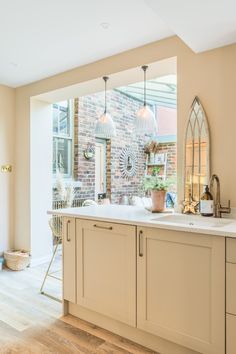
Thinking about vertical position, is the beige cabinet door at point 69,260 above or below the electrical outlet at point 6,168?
below

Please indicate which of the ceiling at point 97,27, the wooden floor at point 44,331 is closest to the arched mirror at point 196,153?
the ceiling at point 97,27

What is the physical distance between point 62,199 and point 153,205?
2.41 meters

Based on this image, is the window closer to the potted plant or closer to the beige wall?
the beige wall

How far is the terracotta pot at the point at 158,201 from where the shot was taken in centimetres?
242

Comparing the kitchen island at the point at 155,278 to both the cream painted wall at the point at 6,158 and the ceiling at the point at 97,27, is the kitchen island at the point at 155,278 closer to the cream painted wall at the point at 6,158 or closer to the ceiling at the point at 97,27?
the ceiling at the point at 97,27

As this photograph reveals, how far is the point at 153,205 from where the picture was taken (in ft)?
8.00

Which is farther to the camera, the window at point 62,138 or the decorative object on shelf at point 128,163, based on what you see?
the decorative object on shelf at point 128,163

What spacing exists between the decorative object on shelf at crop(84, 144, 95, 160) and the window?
299 millimetres

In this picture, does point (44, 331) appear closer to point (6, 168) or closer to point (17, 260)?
point (17, 260)

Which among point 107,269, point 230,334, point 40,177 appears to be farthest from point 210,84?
point 40,177

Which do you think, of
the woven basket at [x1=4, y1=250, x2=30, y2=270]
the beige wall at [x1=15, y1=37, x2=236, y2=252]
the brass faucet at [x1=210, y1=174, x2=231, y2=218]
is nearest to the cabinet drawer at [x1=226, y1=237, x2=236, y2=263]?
the brass faucet at [x1=210, y1=174, x2=231, y2=218]

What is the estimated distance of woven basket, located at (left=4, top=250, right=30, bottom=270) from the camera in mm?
3648

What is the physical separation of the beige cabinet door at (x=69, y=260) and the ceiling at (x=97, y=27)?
1.65 m

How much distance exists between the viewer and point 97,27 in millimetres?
2391
